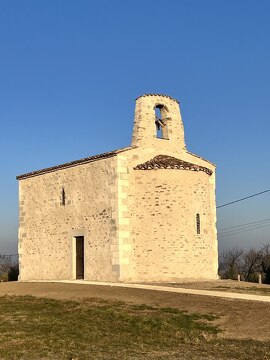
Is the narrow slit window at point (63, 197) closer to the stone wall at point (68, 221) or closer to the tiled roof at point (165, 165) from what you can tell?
the stone wall at point (68, 221)

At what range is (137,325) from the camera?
12461 millimetres

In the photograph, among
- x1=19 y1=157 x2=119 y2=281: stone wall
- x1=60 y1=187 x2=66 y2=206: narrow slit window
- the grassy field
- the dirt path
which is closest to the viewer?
the grassy field

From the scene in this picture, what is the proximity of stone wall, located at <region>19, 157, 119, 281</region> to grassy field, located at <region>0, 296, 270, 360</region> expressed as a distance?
26.1ft

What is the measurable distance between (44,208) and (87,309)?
1326 cm

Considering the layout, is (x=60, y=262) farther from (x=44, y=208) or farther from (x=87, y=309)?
(x=87, y=309)

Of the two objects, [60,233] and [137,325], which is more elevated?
[60,233]

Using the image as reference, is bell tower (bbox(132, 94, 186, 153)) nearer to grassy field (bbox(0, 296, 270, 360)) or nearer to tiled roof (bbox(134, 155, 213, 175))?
tiled roof (bbox(134, 155, 213, 175))

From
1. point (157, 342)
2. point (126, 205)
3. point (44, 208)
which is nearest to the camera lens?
point (157, 342)

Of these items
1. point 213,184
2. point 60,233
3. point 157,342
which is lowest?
point 157,342

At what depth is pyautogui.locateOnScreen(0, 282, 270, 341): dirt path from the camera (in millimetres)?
12156

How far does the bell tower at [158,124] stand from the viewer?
2508 cm

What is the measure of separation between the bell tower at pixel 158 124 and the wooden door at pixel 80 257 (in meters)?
5.51

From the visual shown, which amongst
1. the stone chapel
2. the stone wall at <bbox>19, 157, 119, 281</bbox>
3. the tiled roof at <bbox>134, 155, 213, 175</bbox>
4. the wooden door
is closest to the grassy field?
the stone chapel


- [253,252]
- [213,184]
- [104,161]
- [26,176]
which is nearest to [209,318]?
[104,161]
